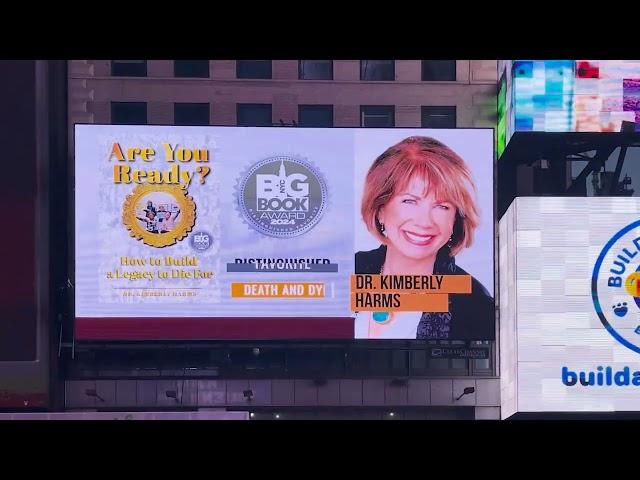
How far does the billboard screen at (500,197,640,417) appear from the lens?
73.2m

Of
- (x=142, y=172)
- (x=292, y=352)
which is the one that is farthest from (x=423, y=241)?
(x=142, y=172)

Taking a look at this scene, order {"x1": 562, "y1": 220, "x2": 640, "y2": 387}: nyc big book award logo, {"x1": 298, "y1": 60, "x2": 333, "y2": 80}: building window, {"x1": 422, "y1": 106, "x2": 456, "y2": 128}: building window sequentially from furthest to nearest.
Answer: {"x1": 298, "y1": 60, "x2": 333, "y2": 80}: building window, {"x1": 422, "y1": 106, "x2": 456, "y2": 128}: building window, {"x1": 562, "y1": 220, "x2": 640, "y2": 387}: nyc big book award logo

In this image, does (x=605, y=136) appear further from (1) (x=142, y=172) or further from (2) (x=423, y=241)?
(1) (x=142, y=172)

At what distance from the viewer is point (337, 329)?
247 ft

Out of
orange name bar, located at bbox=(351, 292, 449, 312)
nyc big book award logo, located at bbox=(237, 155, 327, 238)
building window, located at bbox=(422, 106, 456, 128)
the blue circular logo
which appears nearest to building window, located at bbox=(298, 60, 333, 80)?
building window, located at bbox=(422, 106, 456, 128)

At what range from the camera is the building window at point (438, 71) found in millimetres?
79375

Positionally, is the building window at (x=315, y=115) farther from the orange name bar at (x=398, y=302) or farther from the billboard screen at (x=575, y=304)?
the billboard screen at (x=575, y=304)

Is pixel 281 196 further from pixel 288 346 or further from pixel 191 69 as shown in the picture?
pixel 191 69

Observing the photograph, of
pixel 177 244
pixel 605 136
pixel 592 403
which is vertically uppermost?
pixel 605 136

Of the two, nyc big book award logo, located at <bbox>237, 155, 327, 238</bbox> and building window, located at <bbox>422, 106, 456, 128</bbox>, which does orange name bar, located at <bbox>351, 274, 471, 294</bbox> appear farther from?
building window, located at <bbox>422, 106, 456, 128</bbox>

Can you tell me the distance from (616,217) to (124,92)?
23320 millimetres

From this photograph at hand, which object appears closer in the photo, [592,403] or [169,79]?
[592,403]

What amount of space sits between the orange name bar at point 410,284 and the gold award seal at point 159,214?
8.02 m

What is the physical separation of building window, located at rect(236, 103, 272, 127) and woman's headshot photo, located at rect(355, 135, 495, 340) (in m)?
6.32
